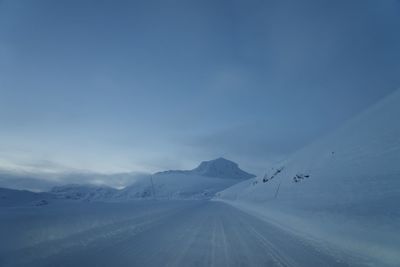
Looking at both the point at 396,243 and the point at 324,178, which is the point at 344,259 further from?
the point at 324,178

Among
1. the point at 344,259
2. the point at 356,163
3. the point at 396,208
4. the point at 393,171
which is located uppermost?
the point at 356,163

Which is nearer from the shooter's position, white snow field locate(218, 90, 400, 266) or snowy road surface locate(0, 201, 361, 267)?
snowy road surface locate(0, 201, 361, 267)

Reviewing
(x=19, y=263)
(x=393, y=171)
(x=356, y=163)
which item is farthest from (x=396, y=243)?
(x=356, y=163)

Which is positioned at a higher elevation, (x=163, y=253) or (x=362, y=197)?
(x=362, y=197)

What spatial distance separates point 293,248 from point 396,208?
5057 mm

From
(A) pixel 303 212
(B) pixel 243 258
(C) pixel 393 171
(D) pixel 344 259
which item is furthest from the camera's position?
(A) pixel 303 212

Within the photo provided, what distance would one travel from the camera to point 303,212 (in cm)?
2131

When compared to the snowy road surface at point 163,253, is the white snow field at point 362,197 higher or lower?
higher

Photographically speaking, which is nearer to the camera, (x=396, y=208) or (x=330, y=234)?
(x=396, y=208)

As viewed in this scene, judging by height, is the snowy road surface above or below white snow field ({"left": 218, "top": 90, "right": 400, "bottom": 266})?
below

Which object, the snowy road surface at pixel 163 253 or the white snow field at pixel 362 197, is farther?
the white snow field at pixel 362 197

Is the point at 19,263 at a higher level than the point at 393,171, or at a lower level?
lower

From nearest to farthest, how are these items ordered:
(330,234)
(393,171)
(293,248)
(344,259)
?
(344,259) < (293,248) < (330,234) < (393,171)

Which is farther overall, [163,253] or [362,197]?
[362,197]
